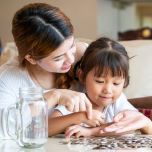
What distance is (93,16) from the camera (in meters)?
3.25

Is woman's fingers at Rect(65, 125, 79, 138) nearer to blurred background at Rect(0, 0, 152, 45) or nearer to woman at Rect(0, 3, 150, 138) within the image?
woman at Rect(0, 3, 150, 138)

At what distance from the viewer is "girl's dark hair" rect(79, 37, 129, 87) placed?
1.33 meters

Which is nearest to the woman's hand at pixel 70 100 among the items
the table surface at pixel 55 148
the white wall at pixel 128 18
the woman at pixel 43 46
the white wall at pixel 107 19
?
the woman at pixel 43 46

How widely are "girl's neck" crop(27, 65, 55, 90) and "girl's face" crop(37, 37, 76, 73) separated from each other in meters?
0.13

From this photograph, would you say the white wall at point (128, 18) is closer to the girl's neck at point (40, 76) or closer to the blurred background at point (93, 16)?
the blurred background at point (93, 16)

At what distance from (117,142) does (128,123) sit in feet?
0.38

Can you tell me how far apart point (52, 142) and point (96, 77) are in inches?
11.3

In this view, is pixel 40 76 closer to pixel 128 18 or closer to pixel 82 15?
pixel 82 15

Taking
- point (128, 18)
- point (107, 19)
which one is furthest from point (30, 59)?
point (128, 18)

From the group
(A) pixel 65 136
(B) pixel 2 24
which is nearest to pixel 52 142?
(A) pixel 65 136

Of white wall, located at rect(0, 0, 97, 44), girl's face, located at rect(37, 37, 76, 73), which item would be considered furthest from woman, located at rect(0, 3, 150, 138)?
white wall, located at rect(0, 0, 97, 44)

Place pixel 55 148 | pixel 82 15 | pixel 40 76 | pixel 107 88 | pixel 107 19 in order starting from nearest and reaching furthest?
pixel 55 148 → pixel 107 88 → pixel 40 76 → pixel 82 15 → pixel 107 19

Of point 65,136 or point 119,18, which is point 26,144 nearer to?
point 65,136

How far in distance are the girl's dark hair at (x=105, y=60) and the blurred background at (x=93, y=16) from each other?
5.98ft
